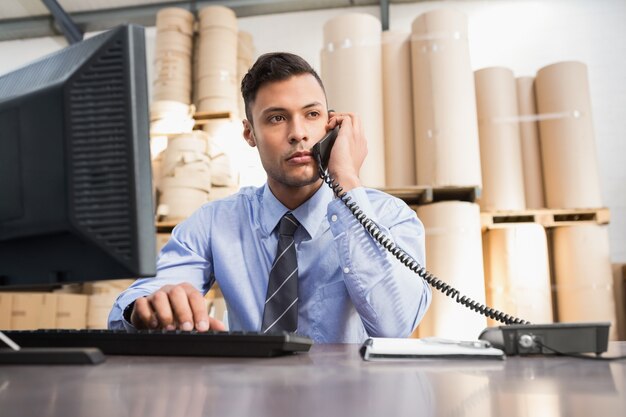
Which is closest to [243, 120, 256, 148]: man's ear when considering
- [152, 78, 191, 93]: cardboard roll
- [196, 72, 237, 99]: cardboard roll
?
[196, 72, 237, 99]: cardboard roll

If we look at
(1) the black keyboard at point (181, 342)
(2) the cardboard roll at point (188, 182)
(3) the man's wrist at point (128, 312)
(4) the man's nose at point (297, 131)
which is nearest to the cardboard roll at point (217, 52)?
(2) the cardboard roll at point (188, 182)

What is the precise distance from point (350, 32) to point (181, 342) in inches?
99.1

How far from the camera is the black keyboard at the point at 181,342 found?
0.76 metres

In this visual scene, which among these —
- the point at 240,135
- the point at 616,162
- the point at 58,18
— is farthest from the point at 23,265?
the point at 58,18

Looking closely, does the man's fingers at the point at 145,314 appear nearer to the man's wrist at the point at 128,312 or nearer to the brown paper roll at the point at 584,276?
the man's wrist at the point at 128,312

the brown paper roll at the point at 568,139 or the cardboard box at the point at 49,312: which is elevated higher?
the brown paper roll at the point at 568,139

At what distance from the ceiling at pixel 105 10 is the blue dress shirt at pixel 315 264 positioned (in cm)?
340

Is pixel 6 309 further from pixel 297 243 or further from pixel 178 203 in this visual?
pixel 297 243

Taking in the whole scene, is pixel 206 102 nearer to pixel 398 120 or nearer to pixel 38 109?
pixel 398 120

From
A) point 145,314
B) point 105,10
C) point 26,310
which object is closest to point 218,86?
point 26,310

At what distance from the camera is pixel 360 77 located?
2.95 m

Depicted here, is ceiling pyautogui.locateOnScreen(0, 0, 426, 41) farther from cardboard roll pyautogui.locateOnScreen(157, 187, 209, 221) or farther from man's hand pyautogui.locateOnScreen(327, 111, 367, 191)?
man's hand pyautogui.locateOnScreen(327, 111, 367, 191)

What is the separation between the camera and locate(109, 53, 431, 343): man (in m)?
1.33

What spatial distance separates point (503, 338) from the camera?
82 cm
